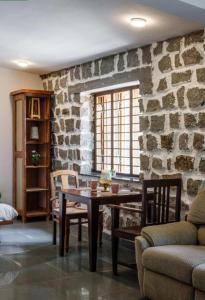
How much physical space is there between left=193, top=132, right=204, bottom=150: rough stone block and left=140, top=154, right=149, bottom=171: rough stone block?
788mm

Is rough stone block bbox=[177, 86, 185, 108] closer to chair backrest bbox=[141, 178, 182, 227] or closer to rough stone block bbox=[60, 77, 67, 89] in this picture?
chair backrest bbox=[141, 178, 182, 227]

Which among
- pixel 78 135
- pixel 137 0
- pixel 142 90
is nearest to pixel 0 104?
pixel 78 135

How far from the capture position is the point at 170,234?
3561 mm

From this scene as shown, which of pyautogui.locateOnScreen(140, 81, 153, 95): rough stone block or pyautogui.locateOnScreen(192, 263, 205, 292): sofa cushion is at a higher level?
pyautogui.locateOnScreen(140, 81, 153, 95): rough stone block

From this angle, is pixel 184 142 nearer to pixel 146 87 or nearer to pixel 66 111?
pixel 146 87

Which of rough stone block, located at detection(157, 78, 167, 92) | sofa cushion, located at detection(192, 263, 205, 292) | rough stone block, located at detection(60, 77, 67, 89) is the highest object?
rough stone block, located at detection(60, 77, 67, 89)

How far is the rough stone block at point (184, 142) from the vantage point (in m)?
4.40

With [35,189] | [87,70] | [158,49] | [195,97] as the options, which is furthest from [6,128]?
[195,97]

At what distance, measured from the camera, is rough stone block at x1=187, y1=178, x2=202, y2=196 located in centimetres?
430

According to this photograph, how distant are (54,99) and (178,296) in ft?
14.8

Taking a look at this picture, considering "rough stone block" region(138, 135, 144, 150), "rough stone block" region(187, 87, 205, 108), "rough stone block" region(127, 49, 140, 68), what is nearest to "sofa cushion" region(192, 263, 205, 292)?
"rough stone block" region(187, 87, 205, 108)

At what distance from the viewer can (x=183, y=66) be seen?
4441 mm

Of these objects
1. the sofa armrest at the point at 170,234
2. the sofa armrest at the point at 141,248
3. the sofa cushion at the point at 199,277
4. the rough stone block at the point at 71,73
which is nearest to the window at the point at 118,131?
the rough stone block at the point at 71,73

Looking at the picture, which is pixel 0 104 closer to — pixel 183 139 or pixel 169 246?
pixel 183 139
